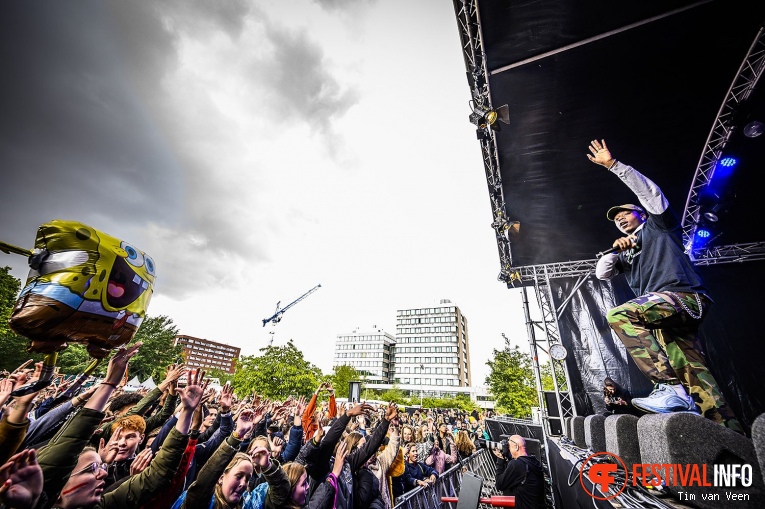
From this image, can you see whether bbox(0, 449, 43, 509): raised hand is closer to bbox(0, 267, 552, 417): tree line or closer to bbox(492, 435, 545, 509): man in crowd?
bbox(492, 435, 545, 509): man in crowd

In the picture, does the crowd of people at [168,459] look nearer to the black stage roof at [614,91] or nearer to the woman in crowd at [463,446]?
the woman in crowd at [463,446]

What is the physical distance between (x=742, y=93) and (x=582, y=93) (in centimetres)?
223

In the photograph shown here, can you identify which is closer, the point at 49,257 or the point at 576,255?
the point at 49,257

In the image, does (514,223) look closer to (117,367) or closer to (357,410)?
(357,410)

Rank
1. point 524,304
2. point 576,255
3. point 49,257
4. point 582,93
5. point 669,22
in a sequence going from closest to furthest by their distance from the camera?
1. point 49,257
2. point 669,22
3. point 582,93
4. point 576,255
5. point 524,304

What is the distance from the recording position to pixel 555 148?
5789 mm

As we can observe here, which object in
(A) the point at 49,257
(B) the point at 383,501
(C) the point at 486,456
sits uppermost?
(A) the point at 49,257

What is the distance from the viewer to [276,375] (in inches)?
755

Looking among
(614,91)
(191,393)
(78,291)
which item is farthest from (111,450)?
(614,91)

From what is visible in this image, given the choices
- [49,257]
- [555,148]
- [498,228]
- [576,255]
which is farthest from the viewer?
[576,255]

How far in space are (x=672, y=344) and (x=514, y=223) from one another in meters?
5.87

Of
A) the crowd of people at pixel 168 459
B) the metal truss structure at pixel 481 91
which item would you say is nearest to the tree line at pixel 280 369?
the crowd of people at pixel 168 459

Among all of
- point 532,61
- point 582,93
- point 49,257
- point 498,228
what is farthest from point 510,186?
point 49,257

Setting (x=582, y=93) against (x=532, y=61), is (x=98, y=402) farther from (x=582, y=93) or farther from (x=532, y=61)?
(x=582, y=93)
